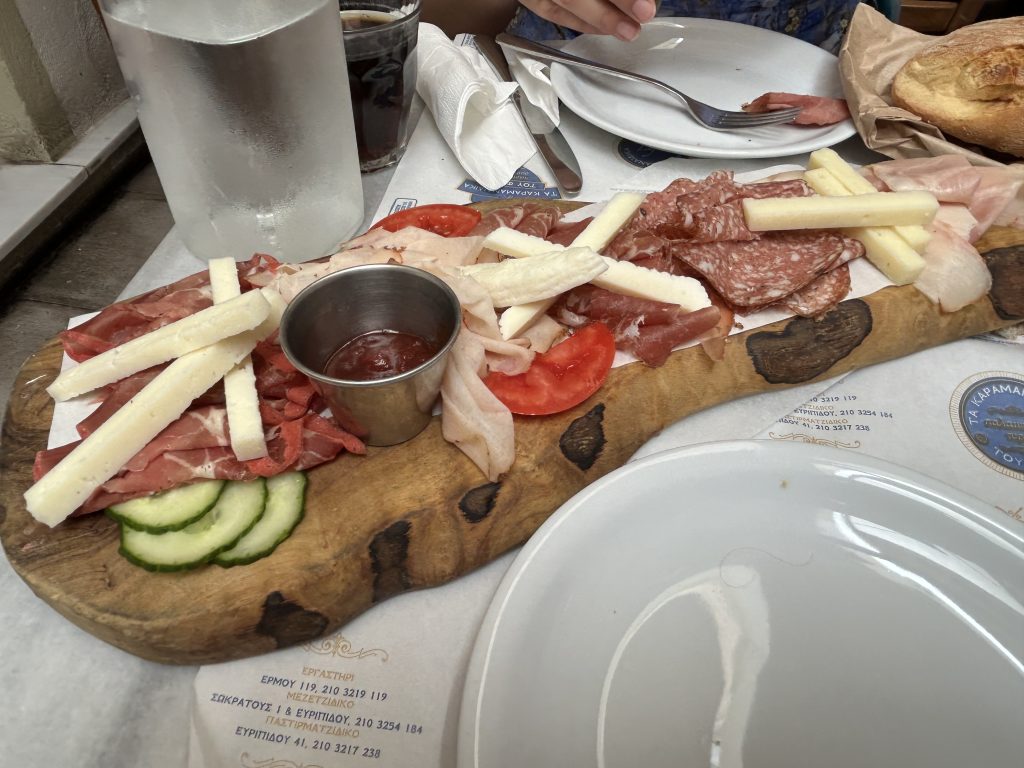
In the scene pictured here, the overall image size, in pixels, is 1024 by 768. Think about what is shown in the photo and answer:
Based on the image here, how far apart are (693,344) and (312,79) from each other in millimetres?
917

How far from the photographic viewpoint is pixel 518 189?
180 centimetres

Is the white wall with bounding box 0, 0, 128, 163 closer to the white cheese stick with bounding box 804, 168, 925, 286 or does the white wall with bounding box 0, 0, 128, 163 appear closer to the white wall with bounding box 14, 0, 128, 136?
the white wall with bounding box 14, 0, 128, 136

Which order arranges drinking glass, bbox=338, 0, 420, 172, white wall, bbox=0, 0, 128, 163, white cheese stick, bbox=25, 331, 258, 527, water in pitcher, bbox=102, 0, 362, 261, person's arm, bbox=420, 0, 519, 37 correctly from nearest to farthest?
white cheese stick, bbox=25, 331, 258, 527
water in pitcher, bbox=102, 0, 362, 261
drinking glass, bbox=338, 0, 420, 172
white wall, bbox=0, 0, 128, 163
person's arm, bbox=420, 0, 519, 37

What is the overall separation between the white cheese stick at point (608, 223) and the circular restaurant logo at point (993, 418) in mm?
767

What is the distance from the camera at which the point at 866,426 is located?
1.32 meters

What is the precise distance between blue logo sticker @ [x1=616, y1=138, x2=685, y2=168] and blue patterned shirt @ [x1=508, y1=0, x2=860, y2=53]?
0.76m


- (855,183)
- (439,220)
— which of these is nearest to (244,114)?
(439,220)

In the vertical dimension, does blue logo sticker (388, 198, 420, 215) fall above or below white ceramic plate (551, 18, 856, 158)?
below

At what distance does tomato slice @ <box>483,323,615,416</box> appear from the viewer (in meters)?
1.15

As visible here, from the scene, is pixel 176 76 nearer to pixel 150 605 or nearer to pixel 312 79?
pixel 312 79

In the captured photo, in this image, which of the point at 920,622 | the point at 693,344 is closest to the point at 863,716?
the point at 920,622

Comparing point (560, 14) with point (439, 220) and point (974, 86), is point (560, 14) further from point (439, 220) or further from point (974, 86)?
point (974, 86)

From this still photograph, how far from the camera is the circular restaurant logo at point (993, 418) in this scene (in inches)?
49.1

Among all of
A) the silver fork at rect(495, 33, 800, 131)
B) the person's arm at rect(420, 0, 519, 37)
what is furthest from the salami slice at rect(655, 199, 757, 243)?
the person's arm at rect(420, 0, 519, 37)
